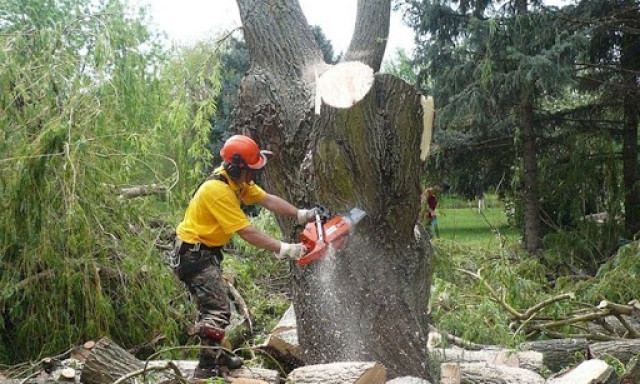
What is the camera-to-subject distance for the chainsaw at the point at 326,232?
10.5ft

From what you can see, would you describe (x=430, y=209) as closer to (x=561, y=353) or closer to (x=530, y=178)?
(x=530, y=178)

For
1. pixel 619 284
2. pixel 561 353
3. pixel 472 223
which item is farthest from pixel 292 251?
pixel 472 223

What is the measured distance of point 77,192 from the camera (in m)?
4.11

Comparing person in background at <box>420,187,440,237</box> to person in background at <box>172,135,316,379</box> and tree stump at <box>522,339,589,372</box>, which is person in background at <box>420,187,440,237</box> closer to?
tree stump at <box>522,339,589,372</box>

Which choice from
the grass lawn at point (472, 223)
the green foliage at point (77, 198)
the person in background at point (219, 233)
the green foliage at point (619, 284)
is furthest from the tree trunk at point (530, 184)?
the person in background at point (219, 233)

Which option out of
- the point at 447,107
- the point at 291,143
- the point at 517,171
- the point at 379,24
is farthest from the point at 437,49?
the point at 291,143

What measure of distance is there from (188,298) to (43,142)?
1.48 meters

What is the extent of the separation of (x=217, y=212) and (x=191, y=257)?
0.34m

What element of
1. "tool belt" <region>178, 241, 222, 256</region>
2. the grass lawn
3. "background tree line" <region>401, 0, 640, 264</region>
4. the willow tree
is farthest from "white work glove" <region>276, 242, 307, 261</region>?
"background tree line" <region>401, 0, 640, 264</region>

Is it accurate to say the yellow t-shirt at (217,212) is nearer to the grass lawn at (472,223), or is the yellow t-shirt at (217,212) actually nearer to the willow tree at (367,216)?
the willow tree at (367,216)

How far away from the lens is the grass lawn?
8.82 metres

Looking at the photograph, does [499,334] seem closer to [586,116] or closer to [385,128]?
[385,128]

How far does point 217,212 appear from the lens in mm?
3420

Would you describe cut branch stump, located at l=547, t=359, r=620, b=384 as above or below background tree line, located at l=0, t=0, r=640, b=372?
below
